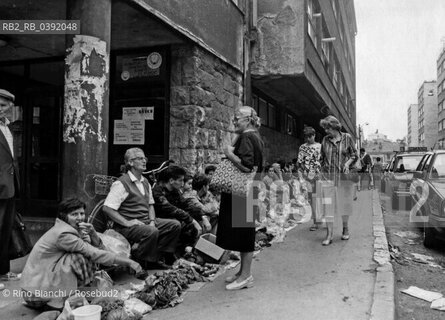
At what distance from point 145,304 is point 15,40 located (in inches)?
198

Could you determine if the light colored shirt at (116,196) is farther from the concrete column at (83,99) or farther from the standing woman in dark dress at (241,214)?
the standing woman in dark dress at (241,214)

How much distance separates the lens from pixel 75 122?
14.3ft

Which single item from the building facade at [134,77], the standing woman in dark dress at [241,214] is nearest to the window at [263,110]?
the building facade at [134,77]

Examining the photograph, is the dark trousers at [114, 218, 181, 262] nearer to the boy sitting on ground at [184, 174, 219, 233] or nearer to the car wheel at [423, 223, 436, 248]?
the boy sitting on ground at [184, 174, 219, 233]

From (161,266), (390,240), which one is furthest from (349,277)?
(390,240)

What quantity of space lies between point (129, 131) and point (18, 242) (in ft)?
11.0

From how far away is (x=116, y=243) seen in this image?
416 cm

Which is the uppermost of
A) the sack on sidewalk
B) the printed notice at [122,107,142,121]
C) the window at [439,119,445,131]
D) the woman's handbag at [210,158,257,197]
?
the window at [439,119,445,131]

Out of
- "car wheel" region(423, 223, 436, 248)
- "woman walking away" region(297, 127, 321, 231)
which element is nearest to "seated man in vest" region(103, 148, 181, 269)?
"woman walking away" region(297, 127, 321, 231)

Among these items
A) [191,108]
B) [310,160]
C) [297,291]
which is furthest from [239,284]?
[191,108]

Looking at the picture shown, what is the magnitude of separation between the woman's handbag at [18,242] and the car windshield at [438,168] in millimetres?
6569

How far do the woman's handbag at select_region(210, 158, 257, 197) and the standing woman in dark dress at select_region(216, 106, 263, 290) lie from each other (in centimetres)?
5

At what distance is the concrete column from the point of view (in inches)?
170

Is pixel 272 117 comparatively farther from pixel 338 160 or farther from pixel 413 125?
pixel 413 125
